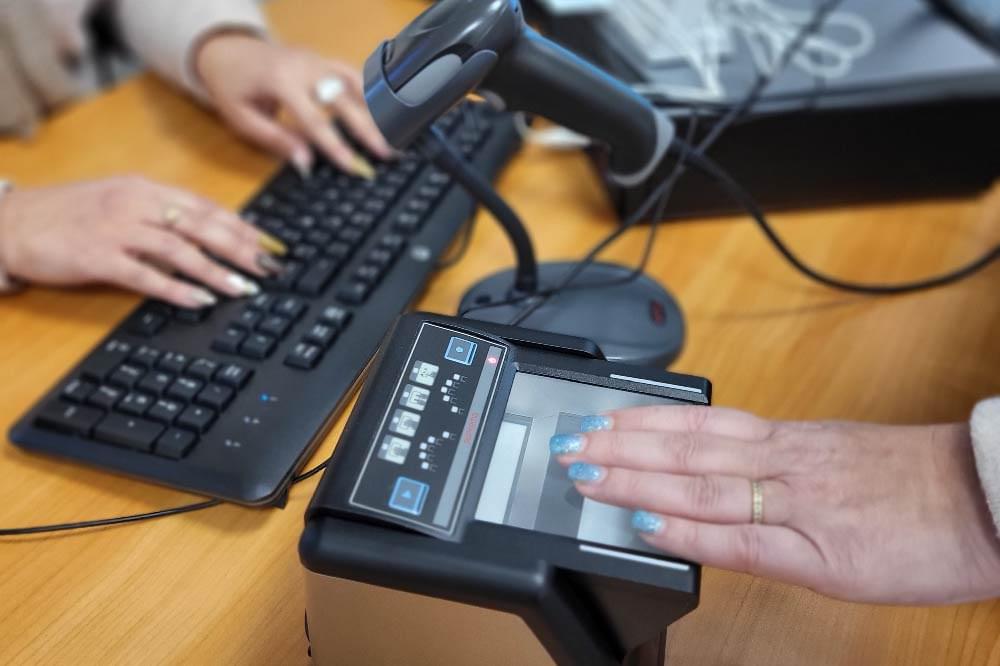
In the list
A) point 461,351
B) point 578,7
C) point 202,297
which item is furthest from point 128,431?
point 578,7

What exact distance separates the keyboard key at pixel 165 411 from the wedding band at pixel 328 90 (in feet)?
1.29

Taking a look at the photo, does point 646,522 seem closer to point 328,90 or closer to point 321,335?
point 321,335

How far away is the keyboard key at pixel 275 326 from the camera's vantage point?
56 centimetres

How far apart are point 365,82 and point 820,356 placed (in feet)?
1.26

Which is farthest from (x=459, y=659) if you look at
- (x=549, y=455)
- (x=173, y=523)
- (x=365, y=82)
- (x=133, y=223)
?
(x=133, y=223)

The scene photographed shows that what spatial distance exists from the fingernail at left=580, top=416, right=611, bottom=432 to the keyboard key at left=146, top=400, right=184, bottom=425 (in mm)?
270

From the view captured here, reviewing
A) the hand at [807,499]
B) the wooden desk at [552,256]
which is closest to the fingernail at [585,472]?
the hand at [807,499]

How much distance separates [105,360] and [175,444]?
0.36 ft

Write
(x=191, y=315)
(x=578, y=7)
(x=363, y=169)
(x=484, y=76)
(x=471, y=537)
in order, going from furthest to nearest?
(x=578, y=7), (x=363, y=169), (x=191, y=315), (x=484, y=76), (x=471, y=537)

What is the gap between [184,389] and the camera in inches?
20.7

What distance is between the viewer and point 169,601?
0.46 metres

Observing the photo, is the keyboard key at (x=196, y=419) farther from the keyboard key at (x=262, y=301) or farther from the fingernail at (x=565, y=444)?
the fingernail at (x=565, y=444)

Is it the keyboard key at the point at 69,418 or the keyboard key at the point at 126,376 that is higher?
the keyboard key at the point at 126,376

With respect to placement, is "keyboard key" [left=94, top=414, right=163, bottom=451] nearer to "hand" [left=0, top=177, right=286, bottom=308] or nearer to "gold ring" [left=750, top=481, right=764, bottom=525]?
"hand" [left=0, top=177, right=286, bottom=308]
